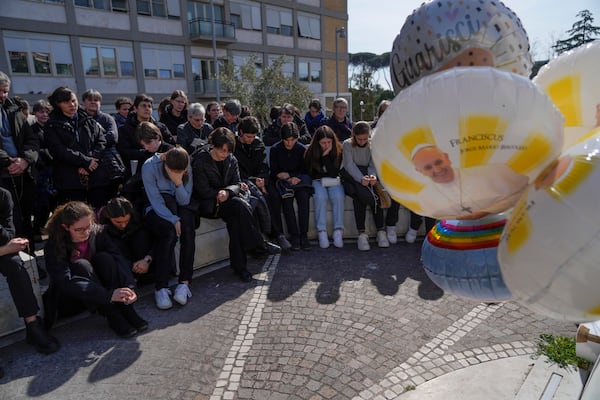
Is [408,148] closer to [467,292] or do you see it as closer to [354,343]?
[467,292]

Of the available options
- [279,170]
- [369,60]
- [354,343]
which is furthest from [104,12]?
[369,60]

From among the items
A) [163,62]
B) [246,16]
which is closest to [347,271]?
[163,62]

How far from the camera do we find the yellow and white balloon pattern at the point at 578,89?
1769mm

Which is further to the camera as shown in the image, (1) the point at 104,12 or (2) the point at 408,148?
(1) the point at 104,12

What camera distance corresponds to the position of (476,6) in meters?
1.76

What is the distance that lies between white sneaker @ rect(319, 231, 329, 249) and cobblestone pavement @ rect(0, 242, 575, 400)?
1114 millimetres

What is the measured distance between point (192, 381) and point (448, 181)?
2.43 m

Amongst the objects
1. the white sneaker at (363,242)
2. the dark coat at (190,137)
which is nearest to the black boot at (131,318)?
the dark coat at (190,137)

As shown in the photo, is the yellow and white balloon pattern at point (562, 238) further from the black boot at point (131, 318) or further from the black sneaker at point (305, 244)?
the black sneaker at point (305, 244)

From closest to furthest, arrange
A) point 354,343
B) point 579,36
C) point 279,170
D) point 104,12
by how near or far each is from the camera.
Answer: point 354,343 → point 279,170 → point 579,36 → point 104,12

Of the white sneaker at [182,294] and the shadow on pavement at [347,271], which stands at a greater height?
the white sneaker at [182,294]

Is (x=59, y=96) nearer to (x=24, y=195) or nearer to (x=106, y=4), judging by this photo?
(x=24, y=195)

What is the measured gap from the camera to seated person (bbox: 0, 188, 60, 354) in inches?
134

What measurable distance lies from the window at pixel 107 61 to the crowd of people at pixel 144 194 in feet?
59.5
